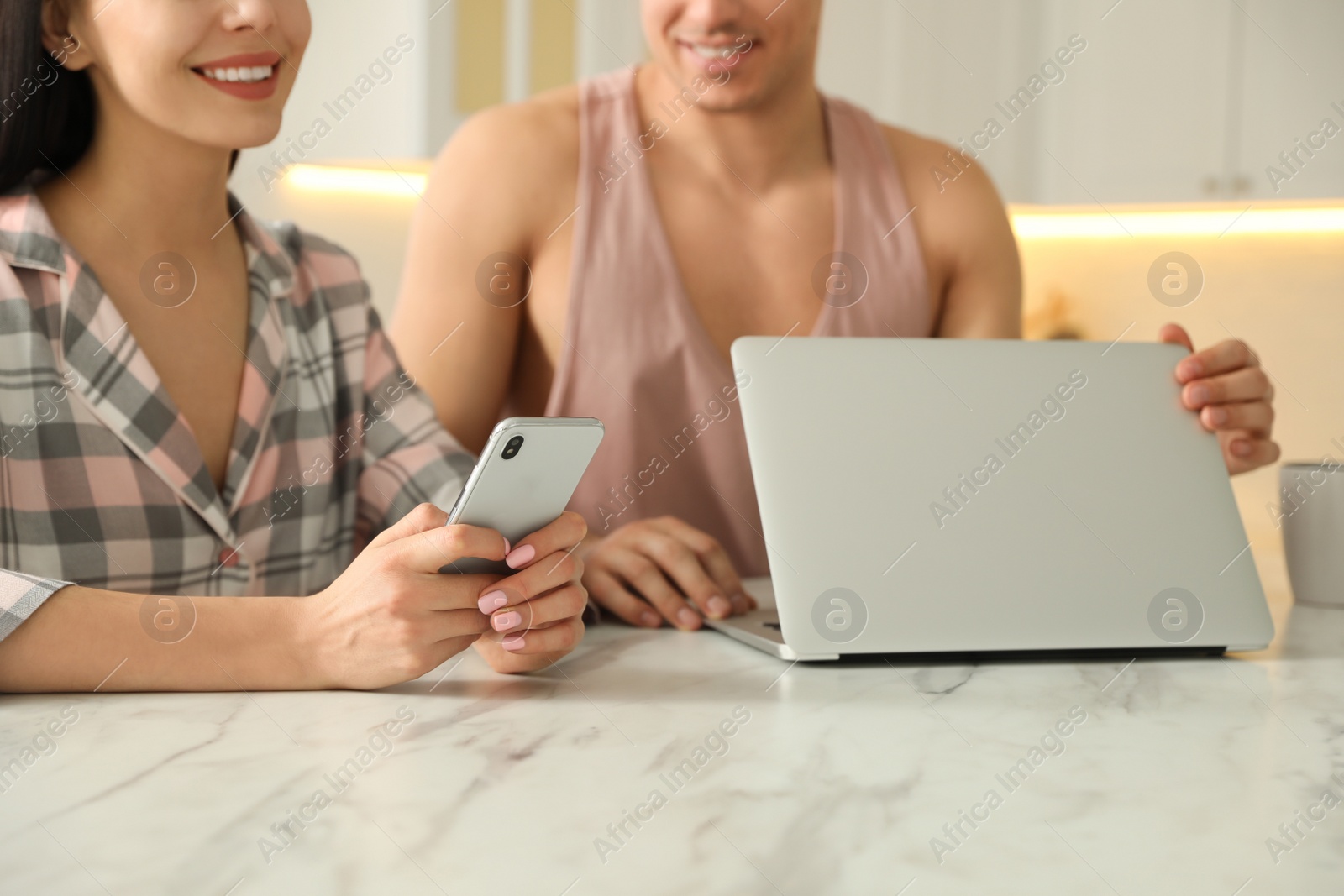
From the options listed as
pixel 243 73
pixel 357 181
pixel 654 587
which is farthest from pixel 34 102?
pixel 357 181

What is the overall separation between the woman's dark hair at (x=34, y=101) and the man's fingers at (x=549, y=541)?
50cm

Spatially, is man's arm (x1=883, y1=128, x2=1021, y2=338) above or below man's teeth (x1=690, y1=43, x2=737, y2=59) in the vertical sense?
below

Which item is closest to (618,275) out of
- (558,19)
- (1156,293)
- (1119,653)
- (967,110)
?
(1119,653)

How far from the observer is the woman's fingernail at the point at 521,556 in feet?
2.29

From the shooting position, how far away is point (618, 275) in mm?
1236

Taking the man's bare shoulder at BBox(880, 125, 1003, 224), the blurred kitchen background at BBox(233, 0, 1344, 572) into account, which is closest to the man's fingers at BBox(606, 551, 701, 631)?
the man's bare shoulder at BBox(880, 125, 1003, 224)

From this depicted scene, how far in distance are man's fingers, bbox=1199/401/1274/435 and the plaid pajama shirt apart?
1.96ft

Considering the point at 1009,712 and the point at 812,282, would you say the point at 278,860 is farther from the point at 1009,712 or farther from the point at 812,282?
the point at 812,282

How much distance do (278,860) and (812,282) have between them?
97 cm

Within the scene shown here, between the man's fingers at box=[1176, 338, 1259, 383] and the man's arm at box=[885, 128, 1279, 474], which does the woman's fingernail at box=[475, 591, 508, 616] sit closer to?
the man's fingers at box=[1176, 338, 1259, 383]

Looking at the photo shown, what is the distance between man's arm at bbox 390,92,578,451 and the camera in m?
1.23

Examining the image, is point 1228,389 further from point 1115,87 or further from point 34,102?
point 1115,87

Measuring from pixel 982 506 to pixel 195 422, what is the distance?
0.61 meters

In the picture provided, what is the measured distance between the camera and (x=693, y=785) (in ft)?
1.73
